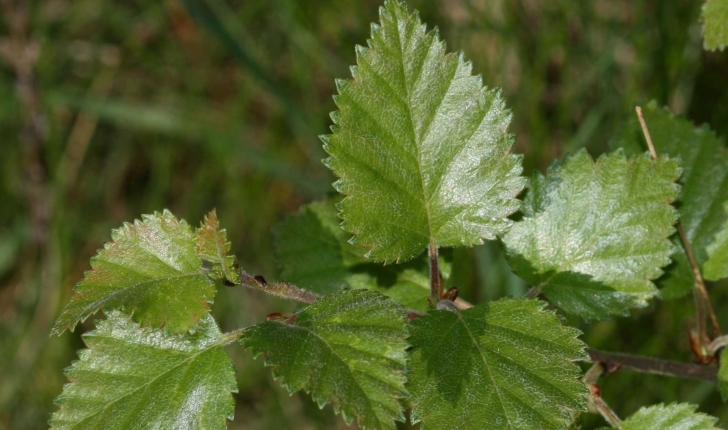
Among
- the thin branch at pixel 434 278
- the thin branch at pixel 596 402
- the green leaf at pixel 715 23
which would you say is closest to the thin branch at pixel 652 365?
the thin branch at pixel 596 402

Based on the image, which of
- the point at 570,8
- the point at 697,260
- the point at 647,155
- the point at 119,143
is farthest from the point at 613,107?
the point at 119,143

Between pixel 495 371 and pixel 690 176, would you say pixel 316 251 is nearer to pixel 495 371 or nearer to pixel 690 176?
pixel 495 371

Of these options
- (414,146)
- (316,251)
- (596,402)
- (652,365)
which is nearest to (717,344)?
(652,365)

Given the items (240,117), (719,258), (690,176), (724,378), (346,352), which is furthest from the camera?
(240,117)

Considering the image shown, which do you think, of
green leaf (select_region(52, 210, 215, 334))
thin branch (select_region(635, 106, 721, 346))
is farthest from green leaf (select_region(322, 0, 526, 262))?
thin branch (select_region(635, 106, 721, 346))

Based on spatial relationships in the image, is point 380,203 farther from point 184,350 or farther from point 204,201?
point 204,201

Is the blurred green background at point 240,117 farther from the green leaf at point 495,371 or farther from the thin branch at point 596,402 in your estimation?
the green leaf at point 495,371
